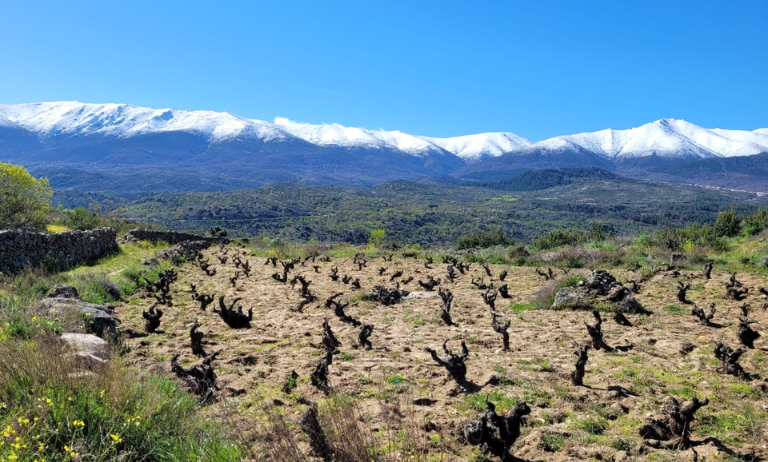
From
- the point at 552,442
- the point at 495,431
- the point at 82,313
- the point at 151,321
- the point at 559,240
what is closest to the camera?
the point at 495,431

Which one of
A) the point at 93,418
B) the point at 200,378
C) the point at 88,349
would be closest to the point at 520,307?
the point at 200,378

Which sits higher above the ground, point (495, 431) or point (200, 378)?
point (495, 431)

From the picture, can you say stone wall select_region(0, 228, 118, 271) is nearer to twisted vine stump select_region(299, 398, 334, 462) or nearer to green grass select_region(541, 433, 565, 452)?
twisted vine stump select_region(299, 398, 334, 462)

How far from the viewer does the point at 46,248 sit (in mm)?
15969

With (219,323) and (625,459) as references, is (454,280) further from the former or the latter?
(625,459)

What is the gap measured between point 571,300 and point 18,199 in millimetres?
26768

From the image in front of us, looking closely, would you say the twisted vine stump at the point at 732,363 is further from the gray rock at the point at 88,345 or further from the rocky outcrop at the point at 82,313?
the rocky outcrop at the point at 82,313

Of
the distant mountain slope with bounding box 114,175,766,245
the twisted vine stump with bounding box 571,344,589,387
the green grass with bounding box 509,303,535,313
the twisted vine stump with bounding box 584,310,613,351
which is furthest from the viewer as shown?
the distant mountain slope with bounding box 114,175,766,245

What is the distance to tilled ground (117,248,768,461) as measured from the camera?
4.48 meters

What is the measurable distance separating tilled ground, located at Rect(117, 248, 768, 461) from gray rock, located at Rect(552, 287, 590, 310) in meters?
0.54

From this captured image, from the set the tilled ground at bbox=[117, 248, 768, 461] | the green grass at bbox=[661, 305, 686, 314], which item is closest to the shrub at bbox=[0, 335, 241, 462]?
the tilled ground at bbox=[117, 248, 768, 461]

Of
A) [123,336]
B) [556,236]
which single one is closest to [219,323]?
[123,336]

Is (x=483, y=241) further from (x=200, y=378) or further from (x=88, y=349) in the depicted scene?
(x=88, y=349)

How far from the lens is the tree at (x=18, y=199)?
2075 centimetres
